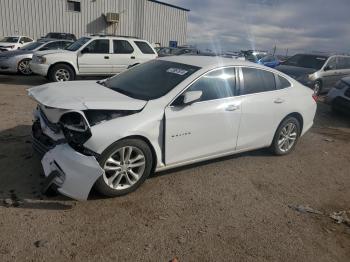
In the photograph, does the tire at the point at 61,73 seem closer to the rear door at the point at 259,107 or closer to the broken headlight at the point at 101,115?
the rear door at the point at 259,107

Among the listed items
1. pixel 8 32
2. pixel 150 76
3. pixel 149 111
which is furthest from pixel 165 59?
pixel 8 32

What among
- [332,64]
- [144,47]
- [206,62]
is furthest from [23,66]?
[332,64]

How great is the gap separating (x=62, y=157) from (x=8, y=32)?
25.3 meters

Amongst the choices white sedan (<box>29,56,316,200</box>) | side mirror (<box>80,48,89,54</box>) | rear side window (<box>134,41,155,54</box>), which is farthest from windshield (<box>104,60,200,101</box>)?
rear side window (<box>134,41,155,54</box>)

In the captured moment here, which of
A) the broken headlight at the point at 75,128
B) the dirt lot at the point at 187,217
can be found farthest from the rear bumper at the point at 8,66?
the broken headlight at the point at 75,128

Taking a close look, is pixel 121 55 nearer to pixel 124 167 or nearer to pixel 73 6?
pixel 124 167

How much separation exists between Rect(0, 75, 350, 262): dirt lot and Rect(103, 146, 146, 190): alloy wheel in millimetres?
183

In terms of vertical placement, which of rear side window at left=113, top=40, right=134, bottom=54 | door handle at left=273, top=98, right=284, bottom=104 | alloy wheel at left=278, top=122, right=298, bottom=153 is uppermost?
rear side window at left=113, top=40, right=134, bottom=54

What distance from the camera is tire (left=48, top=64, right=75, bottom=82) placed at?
34.9ft

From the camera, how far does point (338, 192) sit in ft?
15.3

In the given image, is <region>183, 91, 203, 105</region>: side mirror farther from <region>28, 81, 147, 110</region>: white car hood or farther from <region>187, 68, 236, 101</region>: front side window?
<region>28, 81, 147, 110</region>: white car hood

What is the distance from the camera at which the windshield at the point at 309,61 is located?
39.9 feet

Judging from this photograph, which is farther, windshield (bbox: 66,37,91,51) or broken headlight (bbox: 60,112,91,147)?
windshield (bbox: 66,37,91,51)

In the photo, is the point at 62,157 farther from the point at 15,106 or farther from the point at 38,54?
the point at 38,54
